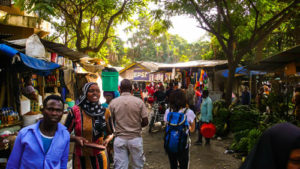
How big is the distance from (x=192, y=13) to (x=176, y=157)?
802 cm

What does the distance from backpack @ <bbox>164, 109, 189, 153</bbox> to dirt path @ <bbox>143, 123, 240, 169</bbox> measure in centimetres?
227

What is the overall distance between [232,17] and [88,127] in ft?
33.6

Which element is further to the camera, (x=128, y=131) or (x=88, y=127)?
(x=128, y=131)

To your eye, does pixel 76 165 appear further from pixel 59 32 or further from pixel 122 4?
pixel 59 32

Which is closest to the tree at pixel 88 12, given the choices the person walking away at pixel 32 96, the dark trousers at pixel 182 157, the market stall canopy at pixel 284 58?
the person walking away at pixel 32 96

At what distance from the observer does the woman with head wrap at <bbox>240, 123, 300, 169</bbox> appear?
1.41 metres

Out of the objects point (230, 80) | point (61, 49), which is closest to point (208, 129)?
point (230, 80)

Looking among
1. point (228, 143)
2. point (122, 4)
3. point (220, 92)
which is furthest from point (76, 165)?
point (220, 92)

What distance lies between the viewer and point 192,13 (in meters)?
10.6

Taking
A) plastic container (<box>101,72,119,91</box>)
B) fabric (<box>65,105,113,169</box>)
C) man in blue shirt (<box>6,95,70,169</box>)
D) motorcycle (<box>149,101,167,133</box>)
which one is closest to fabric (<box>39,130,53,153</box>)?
man in blue shirt (<box>6,95,70,169</box>)

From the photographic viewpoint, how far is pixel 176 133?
3.87m

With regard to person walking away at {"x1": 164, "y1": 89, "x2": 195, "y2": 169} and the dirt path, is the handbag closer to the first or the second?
the dirt path

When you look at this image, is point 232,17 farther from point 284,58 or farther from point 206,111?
point 206,111

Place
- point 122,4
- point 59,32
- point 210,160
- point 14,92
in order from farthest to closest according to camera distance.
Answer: point 59,32 < point 122,4 < point 14,92 < point 210,160
